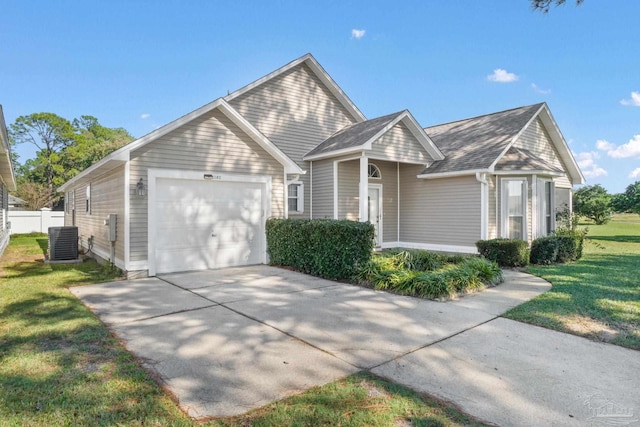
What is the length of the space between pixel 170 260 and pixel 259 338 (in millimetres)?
5197

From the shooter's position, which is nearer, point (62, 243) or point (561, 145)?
point (62, 243)

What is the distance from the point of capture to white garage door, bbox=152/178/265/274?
8.86m

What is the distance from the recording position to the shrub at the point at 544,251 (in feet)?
35.4

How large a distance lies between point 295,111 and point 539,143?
9454mm

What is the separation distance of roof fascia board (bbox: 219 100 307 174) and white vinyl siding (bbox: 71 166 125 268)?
2800 millimetres

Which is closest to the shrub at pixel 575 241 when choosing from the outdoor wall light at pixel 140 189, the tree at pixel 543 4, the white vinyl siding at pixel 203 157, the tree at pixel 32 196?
the tree at pixel 543 4

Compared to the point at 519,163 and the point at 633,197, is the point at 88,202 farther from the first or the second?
the point at 633,197

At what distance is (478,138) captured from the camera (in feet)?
45.4

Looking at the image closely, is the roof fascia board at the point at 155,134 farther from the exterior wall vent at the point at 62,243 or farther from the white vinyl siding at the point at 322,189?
the white vinyl siding at the point at 322,189

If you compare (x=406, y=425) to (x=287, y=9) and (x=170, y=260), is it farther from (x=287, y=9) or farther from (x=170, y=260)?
(x=287, y=9)

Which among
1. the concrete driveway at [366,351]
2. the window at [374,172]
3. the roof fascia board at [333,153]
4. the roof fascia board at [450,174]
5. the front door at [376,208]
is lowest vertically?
the concrete driveway at [366,351]

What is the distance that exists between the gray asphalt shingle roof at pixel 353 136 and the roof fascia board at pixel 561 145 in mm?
6540

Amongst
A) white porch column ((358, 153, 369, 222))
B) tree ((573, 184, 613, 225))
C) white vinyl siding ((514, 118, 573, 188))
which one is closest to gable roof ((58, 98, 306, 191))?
white porch column ((358, 153, 369, 222))

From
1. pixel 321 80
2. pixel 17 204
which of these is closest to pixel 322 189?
pixel 321 80
